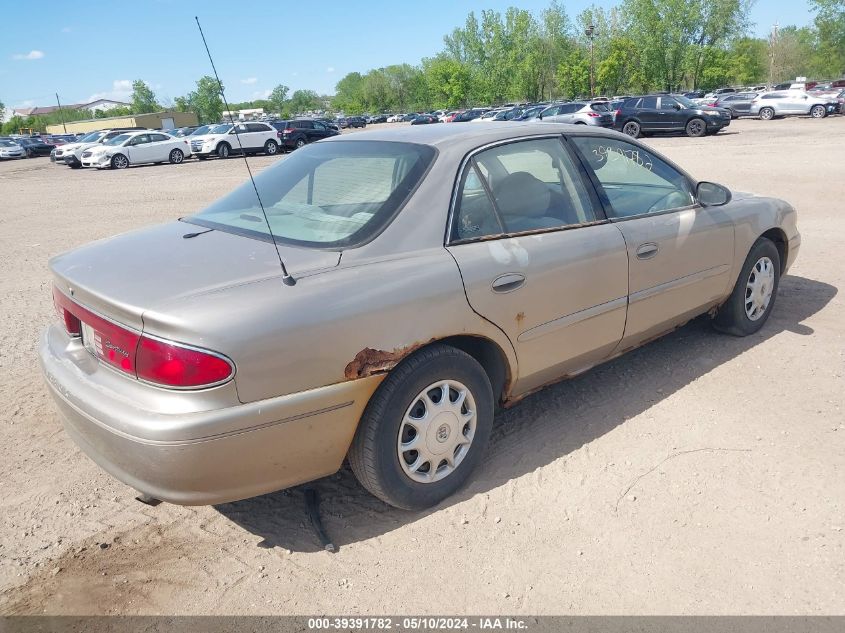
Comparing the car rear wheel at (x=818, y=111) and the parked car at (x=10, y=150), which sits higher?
the parked car at (x=10, y=150)

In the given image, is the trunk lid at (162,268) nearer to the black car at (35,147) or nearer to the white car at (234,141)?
the white car at (234,141)

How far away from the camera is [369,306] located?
2.60 meters

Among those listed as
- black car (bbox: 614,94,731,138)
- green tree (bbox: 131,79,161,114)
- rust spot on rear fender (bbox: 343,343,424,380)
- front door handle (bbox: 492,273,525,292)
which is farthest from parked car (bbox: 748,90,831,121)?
green tree (bbox: 131,79,161,114)

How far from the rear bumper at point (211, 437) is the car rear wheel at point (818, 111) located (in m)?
37.2

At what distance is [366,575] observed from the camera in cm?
263

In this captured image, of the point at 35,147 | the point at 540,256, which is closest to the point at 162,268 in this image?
the point at 540,256

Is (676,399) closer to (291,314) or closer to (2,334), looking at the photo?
(291,314)

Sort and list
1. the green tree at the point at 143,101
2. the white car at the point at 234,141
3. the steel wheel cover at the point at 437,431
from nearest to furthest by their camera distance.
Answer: the steel wheel cover at the point at 437,431, the white car at the point at 234,141, the green tree at the point at 143,101

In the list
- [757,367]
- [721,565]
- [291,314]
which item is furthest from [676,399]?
[291,314]

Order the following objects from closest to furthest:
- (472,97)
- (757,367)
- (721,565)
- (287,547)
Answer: (721,565) < (287,547) < (757,367) < (472,97)

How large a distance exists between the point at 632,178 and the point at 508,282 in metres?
1.50

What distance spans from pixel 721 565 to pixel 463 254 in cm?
161

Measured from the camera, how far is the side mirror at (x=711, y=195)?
414 cm

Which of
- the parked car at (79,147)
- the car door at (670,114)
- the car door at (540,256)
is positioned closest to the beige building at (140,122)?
the parked car at (79,147)
